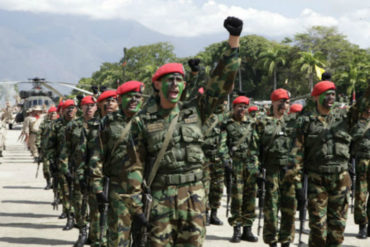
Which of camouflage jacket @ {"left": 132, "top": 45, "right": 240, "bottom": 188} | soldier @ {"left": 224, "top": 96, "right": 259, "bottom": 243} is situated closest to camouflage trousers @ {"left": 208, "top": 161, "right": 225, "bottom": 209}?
soldier @ {"left": 224, "top": 96, "right": 259, "bottom": 243}

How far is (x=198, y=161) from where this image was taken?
4.38 metres

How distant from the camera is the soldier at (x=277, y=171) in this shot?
7.18 m

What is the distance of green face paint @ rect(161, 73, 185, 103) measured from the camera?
4.33 m

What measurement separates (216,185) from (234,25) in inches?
269

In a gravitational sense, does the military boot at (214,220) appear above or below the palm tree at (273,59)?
below

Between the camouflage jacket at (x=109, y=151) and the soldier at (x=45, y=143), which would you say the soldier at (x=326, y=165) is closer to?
the camouflage jacket at (x=109, y=151)

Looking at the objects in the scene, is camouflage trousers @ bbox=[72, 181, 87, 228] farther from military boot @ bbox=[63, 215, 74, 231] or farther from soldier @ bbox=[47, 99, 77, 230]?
military boot @ bbox=[63, 215, 74, 231]

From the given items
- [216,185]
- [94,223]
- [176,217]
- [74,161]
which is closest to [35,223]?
[74,161]

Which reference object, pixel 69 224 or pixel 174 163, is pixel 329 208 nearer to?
pixel 174 163

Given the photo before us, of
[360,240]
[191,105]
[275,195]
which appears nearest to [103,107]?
[275,195]

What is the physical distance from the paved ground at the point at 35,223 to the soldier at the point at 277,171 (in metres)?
1.02

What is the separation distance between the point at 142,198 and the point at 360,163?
6.05 meters

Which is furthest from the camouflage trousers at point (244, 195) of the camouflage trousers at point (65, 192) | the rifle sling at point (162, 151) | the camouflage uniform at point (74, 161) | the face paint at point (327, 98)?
the rifle sling at point (162, 151)

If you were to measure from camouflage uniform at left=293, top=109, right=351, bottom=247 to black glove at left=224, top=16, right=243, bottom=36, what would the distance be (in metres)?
3.07
